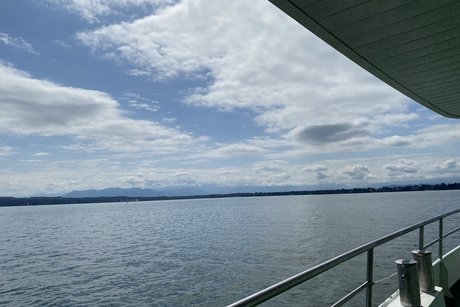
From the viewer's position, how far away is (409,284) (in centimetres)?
367

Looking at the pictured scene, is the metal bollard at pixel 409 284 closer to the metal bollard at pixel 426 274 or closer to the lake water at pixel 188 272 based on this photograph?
the metal bollard at pixel 426 274

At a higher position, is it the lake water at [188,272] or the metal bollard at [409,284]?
the metal bollard at [409,284]

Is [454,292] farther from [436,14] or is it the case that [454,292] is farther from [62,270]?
[62,270]

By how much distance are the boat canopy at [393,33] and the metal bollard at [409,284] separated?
2.46 meters

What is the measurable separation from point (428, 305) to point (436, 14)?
3.07 meters

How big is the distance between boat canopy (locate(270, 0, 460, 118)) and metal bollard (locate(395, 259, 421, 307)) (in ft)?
8.09

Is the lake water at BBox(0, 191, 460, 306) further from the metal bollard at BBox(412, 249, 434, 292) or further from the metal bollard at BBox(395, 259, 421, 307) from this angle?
the metal bollard at BBox(395, 259, 421, 307)

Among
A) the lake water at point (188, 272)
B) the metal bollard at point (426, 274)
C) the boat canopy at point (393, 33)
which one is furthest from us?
the lake water at point (188, 272)

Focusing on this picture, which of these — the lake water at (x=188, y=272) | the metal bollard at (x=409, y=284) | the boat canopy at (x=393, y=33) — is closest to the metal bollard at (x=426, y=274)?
the metal bollard at (x=409, y=284)

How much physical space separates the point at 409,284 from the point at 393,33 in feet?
8.79

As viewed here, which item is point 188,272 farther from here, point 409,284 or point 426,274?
point 409,284

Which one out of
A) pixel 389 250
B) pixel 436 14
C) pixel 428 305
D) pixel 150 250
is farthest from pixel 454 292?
pixel 150 250

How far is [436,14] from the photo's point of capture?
3467 mm

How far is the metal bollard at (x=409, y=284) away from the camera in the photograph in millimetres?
3668
